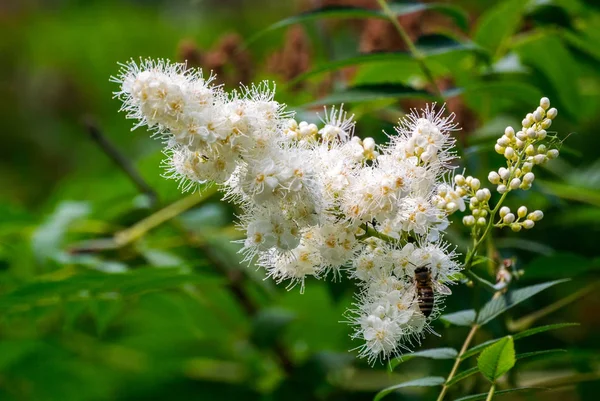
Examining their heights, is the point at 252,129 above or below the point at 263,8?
below

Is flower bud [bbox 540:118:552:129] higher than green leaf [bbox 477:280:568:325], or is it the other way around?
flower bud [bbox 540:118:552:129]

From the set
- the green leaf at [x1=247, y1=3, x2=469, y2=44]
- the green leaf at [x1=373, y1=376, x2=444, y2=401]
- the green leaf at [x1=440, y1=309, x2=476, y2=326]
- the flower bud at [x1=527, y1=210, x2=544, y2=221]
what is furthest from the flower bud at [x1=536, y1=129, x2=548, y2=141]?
the green leaf at [x1=247, y1=3, x2=469, y2=44]

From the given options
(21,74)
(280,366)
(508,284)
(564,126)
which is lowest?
(508,284)

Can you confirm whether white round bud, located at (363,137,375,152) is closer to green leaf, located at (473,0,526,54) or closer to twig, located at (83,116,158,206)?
green leaf, located at (473,0,526,54)

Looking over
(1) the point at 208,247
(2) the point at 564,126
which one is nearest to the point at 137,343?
(1) the point at 208,247

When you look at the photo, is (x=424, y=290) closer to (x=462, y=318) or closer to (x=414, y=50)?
(x=462, y=318)

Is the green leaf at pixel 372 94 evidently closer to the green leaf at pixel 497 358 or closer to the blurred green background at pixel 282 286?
the blurred green background at pixel 282 286

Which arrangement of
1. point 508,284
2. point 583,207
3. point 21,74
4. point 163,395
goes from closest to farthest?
point 508,284, point 583,207, point 163,395, point 21,74

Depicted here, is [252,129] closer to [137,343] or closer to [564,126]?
[137,343]
